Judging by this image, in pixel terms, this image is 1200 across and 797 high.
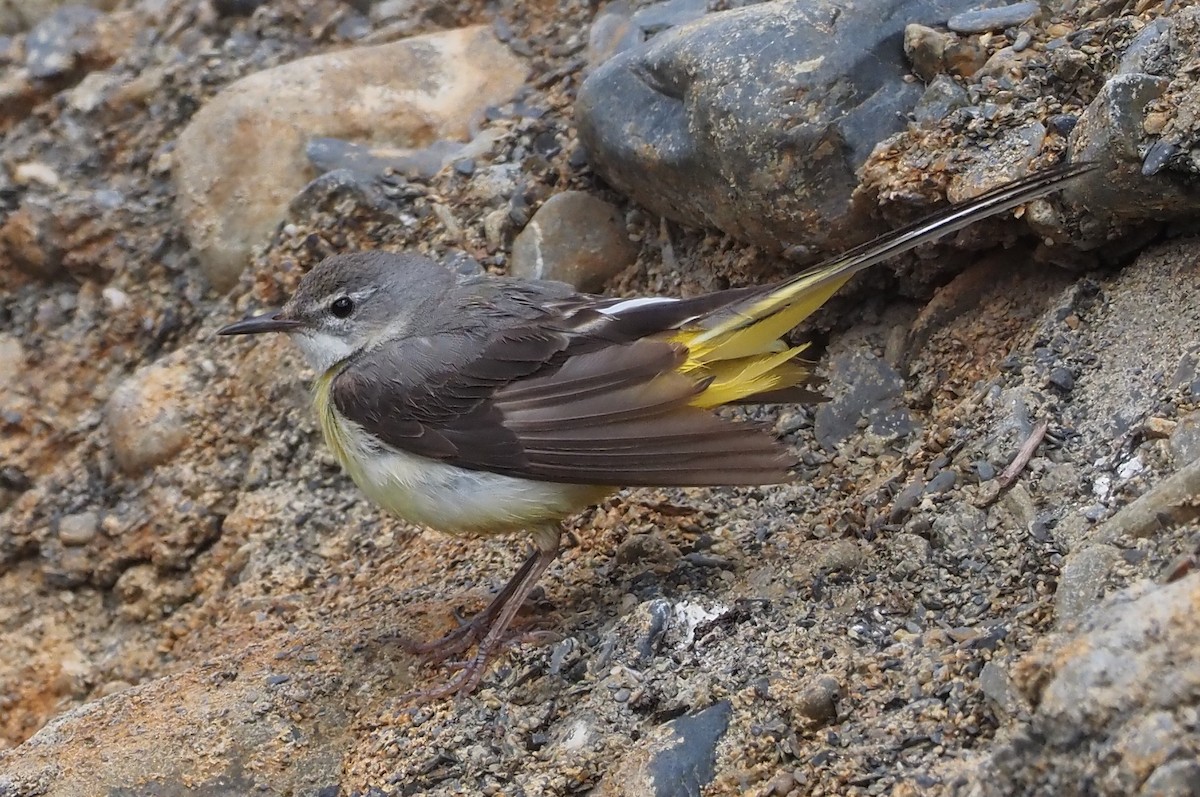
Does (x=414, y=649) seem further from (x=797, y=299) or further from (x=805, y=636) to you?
(x=797, y=299)

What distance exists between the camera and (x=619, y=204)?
6.79 m

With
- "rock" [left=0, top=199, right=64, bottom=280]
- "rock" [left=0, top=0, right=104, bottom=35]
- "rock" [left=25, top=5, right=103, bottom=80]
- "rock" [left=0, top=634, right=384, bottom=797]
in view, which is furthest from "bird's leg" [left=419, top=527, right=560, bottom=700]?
"rock" [left=0, top=0, right=104, bottom=35]

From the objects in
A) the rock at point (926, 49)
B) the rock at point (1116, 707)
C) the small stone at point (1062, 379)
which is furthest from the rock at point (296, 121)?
the rock at point (1116, 707)

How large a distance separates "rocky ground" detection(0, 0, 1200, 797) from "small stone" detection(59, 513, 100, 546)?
4 centimetres

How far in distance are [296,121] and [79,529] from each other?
2.72 meters

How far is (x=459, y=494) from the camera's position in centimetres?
511

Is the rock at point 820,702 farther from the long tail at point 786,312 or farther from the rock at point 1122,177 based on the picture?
the rock at point 1122,177

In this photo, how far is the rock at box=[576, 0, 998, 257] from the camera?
547 centimetres

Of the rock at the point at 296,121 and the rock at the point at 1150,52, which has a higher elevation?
the rock at the point at 1150,52

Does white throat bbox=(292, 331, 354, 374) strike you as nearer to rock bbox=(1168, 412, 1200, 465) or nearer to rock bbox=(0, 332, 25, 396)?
rock bbox=(0, 332, 25, 396)

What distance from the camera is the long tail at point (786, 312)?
4.52 metres

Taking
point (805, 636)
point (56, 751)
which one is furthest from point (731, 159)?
point (56, 751)

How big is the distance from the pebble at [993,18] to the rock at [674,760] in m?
3.24

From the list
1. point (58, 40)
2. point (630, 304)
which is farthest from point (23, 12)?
point (630, 304)
